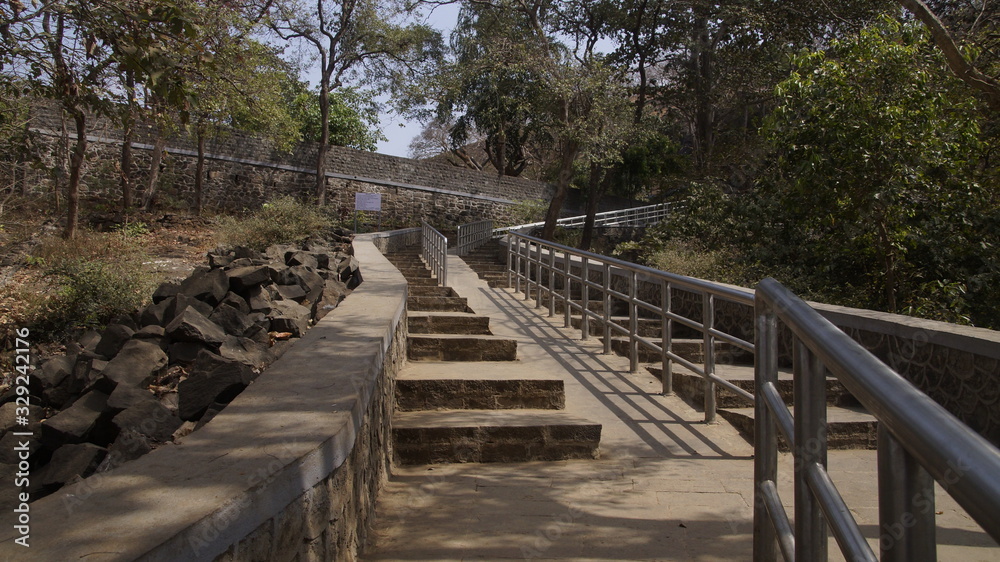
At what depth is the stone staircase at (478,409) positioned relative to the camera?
412 centimetres

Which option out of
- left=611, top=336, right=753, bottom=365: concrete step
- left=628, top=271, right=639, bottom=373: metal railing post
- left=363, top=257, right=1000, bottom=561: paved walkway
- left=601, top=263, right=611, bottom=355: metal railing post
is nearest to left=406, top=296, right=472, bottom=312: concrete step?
left=601, top=263, right=611, bottom=355: metal railing post

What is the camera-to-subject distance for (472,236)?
19188mm

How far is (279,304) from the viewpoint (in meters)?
6.29

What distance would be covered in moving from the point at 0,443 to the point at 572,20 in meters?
21.1

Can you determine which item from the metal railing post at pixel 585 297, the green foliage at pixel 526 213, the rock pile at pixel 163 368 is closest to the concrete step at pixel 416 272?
the rock pile at pixel 163 368

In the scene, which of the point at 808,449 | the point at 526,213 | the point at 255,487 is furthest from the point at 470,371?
the point at 526,213

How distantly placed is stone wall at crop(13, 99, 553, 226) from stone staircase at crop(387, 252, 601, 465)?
656 inches

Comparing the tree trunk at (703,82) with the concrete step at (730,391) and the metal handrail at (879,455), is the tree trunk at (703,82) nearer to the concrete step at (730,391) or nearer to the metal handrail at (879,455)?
the concrete step at (730,391)

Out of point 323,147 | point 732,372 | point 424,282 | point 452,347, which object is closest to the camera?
point 732,372

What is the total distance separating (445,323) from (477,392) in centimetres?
194

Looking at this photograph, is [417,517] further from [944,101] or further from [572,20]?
[572,20]

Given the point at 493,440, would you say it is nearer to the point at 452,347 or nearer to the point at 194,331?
the point at 452,347

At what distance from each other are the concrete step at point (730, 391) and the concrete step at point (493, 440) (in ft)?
4.50

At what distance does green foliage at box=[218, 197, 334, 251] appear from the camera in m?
12.9
